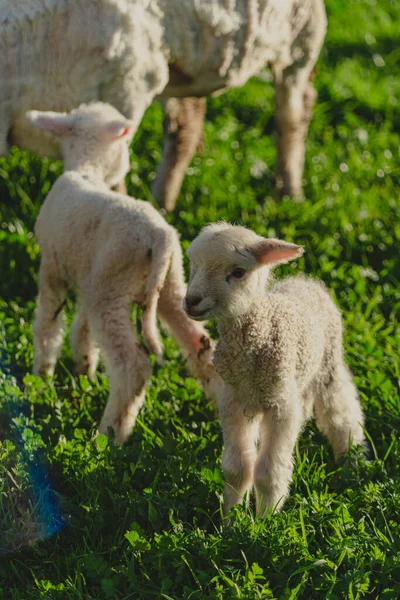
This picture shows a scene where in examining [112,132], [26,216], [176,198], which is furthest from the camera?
[176,198]

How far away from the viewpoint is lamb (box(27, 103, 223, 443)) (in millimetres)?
4598

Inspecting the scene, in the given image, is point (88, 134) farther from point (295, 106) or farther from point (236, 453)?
point (295, 106)

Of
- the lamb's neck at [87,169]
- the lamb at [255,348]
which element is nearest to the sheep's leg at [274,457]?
the lamb at [255,348]

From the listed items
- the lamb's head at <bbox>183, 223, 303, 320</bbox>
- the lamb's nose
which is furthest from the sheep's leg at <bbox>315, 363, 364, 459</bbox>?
the lamb's nose

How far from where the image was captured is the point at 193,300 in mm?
3621

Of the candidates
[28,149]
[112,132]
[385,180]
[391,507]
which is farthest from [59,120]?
[385,180]

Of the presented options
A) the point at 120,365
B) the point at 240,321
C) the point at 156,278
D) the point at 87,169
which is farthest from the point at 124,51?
the point at 240,321

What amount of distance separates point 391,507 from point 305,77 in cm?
441

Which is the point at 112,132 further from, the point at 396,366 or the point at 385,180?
the point at 385,180

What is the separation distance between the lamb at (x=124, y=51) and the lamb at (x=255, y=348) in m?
1.87

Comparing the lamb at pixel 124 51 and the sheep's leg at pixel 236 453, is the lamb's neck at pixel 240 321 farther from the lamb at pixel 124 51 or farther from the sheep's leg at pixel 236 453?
the lamb at pixel 124 51

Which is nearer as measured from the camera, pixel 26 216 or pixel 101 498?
pixel 101 498

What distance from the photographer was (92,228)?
4.75m

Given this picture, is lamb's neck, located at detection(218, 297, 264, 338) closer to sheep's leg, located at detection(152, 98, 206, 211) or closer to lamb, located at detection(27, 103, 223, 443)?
lamb, located at detection(27, 103, 223, 443)
